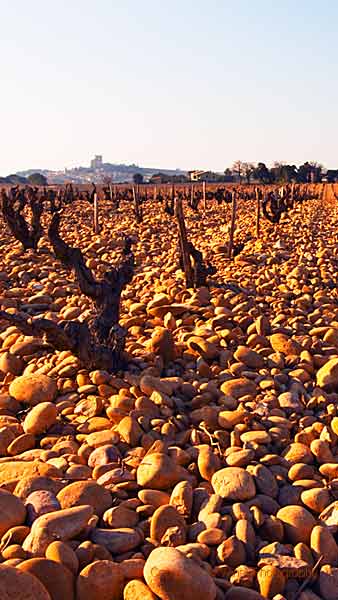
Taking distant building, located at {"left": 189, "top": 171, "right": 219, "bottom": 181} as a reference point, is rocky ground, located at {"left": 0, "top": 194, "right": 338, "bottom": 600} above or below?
below

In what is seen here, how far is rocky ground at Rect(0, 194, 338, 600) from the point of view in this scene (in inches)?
89.8

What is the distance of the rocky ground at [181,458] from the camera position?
2.28m

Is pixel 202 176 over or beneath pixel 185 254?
over

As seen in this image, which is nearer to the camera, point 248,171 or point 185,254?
point 185,254

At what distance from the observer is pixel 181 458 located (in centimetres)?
321

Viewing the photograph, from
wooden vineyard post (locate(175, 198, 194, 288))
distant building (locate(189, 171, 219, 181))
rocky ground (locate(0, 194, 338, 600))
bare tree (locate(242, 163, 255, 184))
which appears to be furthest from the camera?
distant building (locate(189, 171, 219, 181))

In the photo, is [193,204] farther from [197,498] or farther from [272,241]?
[197,498]

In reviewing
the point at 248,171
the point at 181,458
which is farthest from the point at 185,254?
the point at 248,171

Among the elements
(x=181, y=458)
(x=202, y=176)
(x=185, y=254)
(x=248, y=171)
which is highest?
(x=202, y=176)

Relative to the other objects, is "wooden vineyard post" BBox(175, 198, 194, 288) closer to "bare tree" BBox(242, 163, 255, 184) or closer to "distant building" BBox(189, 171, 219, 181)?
"bare tree" BBox(242, 163, 255, 184)

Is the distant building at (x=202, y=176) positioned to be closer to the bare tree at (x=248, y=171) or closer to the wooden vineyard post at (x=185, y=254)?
the bare tree at (x=248, y=171)

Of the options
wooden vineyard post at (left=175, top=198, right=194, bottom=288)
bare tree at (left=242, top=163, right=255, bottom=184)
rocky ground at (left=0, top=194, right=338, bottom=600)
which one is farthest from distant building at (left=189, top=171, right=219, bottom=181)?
rocky ground at (left=0, top=194, right=338, bottom=600)

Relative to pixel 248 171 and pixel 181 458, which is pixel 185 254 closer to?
pixel 181 458

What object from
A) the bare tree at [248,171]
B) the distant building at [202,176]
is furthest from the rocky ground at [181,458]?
the distant building at [202,176]
